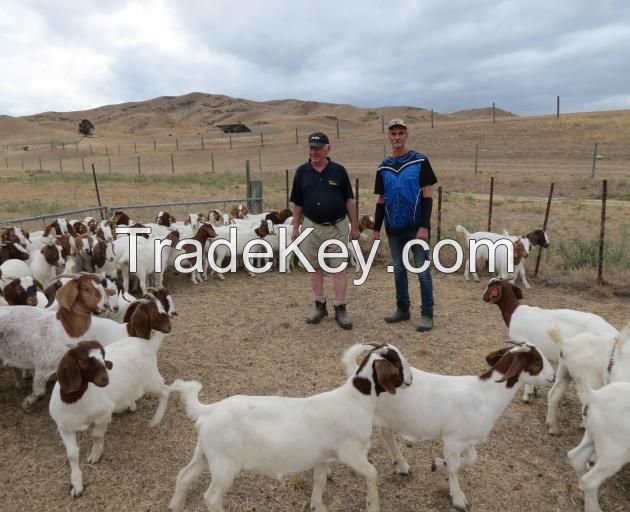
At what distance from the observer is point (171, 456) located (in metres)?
3.94

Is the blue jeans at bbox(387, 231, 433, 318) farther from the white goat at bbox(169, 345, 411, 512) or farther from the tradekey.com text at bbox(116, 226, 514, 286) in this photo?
the white goat at bbox(169, 345, 411, 512)

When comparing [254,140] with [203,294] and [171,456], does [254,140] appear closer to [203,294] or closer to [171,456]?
[203,294]

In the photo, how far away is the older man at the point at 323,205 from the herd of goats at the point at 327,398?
7.38ft

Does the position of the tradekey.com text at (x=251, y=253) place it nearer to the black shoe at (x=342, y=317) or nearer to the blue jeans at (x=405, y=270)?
the blue jeans at (x=405, y=270)

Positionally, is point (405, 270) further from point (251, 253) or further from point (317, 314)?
point (251, 253)

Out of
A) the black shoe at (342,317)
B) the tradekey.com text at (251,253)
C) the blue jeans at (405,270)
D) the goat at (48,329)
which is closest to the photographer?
the goat at (48,329)

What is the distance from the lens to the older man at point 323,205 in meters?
6.26

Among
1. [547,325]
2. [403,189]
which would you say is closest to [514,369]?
[547,325]

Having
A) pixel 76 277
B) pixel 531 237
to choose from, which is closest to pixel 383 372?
pixel 76 277

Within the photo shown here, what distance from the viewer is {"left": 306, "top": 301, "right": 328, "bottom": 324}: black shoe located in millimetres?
6711

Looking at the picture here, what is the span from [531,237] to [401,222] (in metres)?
3.64

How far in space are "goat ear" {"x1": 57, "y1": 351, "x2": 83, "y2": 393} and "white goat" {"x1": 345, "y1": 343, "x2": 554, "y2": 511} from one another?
1.84 m

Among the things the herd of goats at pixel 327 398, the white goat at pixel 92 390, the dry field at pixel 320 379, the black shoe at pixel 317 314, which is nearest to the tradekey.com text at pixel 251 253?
the dry field at pixel 320 379

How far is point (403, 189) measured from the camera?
5957 mm
